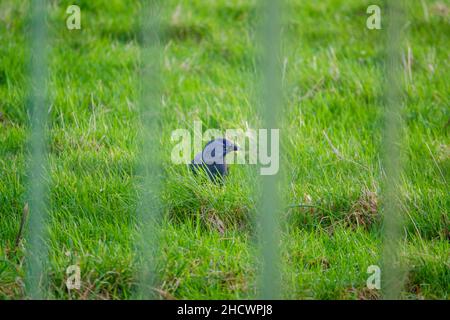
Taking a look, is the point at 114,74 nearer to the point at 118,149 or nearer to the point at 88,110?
the point at 88,110

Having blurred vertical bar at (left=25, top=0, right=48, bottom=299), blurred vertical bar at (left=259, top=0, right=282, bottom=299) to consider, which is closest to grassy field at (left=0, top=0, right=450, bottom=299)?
blurred vertical bar at (left=25, top=0, right=48, bottom=299)

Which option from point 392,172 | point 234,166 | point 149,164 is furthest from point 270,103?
point 234,166

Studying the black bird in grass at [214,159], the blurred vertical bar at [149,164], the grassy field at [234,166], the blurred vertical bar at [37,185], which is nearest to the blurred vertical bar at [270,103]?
the blurred vertical bar at [149,164]

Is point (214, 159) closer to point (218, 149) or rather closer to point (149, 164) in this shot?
point (218, 149)

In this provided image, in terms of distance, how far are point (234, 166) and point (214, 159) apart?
15cm

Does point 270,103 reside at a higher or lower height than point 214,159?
higher

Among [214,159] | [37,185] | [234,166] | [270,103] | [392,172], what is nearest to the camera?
[270,103]

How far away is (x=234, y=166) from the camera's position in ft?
10.8

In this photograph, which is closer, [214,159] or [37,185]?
[37,185]

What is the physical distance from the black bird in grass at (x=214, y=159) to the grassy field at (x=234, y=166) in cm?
7

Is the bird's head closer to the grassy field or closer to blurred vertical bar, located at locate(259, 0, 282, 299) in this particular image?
the grassy field

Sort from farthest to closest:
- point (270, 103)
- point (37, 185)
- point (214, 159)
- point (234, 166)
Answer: point (234, 166) → point (214, 159) → point (37, 185) → point (270, 103)

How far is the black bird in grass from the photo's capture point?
10.3 feet
